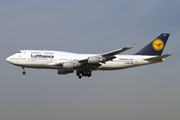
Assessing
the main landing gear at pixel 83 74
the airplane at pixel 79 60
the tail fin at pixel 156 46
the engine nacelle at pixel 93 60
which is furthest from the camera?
the tail fin at pixel 156 46

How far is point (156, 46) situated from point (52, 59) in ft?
62.1

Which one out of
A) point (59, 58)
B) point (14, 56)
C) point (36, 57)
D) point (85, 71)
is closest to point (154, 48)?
point (85, 71)

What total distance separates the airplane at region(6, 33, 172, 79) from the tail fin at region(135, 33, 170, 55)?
3.30 ft

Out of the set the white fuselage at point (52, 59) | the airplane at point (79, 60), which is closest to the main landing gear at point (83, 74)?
the airplane at point (79, 60)

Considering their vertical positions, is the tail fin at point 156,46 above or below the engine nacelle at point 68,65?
above

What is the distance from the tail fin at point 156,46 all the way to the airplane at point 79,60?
101 cm

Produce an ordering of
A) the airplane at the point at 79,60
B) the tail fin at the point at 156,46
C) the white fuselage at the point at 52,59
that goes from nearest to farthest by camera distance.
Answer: the airplane at the point at 79,60 < the white fuselage at the point at 52,59 < the tail fin at the point at 156,46

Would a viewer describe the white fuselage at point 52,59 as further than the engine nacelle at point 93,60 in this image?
Yes

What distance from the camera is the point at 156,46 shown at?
1777 inches

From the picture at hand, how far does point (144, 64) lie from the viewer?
140 feet

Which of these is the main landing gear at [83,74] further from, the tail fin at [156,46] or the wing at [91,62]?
the tail fin at [156,46]

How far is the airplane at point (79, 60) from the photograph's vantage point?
37938 mm

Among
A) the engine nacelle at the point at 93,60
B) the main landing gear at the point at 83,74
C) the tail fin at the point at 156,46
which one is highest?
the tail fin at the point at 156,46

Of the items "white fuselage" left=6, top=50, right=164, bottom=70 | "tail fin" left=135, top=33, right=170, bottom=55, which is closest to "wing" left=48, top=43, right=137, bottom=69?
"white fuselage" left=6, top=50, right=164, bottom=70
